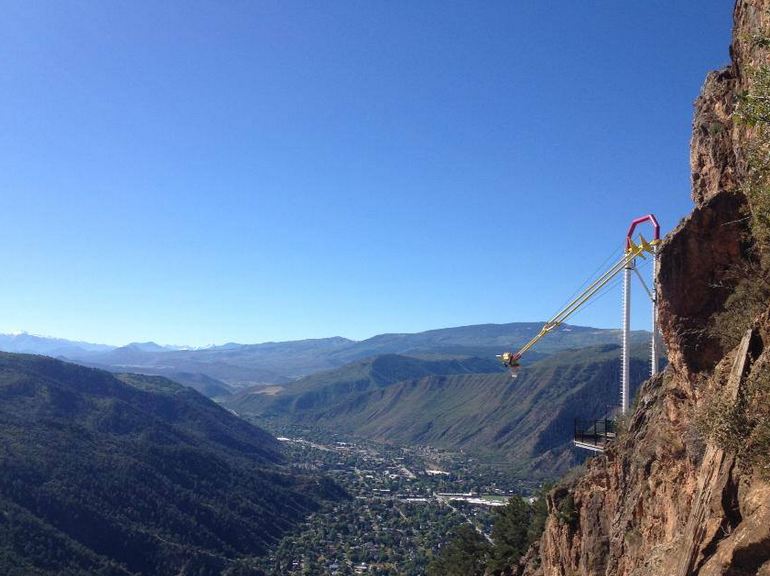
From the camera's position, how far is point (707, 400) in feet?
51.3

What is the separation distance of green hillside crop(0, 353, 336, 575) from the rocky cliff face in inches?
3212

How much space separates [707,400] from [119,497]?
401ft

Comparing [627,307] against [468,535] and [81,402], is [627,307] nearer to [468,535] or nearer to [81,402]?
[468,535]

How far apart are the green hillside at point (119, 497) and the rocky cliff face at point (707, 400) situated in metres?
81.6

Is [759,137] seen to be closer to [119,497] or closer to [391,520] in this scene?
[119,497]

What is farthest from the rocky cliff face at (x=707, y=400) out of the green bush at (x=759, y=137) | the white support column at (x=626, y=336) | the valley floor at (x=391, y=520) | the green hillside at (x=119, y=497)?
the green hillside at (x=119, y=497)

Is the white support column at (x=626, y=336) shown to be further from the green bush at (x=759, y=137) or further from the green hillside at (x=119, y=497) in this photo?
the green hillside at (x=119, y=497)

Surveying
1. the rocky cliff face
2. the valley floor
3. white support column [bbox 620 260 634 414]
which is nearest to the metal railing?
white support column [bbox 620 260 634 414]

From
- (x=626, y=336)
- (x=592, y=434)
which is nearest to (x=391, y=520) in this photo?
(x=592, y=434)

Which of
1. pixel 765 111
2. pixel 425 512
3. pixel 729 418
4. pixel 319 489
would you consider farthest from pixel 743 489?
pixel 319 489

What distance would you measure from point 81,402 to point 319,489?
85862mm

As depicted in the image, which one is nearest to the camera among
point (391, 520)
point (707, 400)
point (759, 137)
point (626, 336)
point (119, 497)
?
point (759, 137)

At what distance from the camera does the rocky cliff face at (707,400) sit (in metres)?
11.9

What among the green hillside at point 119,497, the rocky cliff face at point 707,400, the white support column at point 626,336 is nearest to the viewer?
the rocky cliff face at point 707,400
